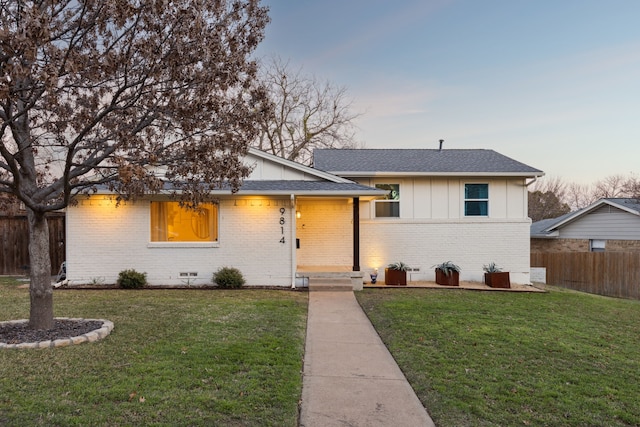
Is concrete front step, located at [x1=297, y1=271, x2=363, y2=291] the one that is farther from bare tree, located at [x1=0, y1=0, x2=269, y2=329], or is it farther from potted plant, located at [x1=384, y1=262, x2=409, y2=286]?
bare tree, located at [x1=0, y1=0, x2=269, y2=329]

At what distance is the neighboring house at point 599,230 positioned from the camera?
1630 centimetres

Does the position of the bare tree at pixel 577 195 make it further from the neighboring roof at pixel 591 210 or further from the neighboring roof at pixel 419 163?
the neighboring roof at pixel 419 163

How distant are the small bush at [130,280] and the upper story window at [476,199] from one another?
33.9ft

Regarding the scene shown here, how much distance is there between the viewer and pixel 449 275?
11.9 metres

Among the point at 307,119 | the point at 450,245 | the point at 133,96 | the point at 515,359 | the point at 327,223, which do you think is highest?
the point at 307,119

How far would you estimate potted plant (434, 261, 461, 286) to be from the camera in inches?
470

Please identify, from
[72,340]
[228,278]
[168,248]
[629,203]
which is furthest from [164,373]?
[629,203]

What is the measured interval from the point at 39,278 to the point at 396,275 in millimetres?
8961

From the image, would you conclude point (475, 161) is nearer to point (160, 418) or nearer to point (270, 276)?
point (270, 276)

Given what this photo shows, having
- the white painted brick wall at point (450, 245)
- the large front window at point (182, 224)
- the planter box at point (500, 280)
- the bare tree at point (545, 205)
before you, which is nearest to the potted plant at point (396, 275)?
the white painted brick wall at point (450, 245)

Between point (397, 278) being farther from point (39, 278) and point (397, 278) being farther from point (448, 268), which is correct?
point (39, 278)

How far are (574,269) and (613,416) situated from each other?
48.5 feet

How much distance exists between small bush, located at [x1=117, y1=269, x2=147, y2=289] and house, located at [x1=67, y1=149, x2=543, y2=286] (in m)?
0.31

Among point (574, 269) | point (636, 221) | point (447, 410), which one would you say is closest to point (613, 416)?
point (447, 410)
